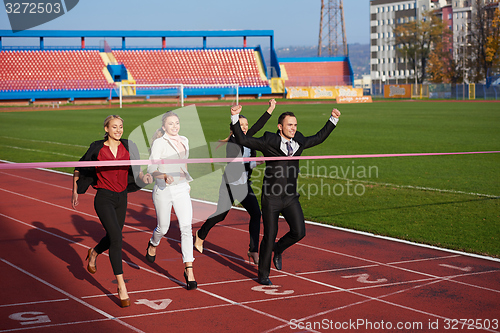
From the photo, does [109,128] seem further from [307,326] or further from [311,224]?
[311,224]

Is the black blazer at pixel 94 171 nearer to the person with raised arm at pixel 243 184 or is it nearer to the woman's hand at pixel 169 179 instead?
the woman's hand at pixel 169 179

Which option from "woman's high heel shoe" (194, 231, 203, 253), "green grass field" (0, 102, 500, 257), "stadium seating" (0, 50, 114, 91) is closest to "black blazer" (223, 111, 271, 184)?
"woman's high heel shoe" (194, 231, 203, 253)

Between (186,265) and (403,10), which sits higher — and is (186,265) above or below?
below

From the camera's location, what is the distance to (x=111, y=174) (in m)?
5.81

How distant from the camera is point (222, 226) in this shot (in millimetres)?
9547

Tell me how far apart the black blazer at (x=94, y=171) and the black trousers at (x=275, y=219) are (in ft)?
4.69

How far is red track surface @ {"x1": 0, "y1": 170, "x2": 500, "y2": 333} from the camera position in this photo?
5.32 metres

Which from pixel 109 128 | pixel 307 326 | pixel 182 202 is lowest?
pixel 307 326

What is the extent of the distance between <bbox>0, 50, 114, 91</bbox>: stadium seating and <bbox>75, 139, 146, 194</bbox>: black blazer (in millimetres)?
58999

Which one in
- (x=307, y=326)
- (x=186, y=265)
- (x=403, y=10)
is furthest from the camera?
(x=403, y=10)

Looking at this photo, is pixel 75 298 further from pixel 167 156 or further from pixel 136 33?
pixel 136 33

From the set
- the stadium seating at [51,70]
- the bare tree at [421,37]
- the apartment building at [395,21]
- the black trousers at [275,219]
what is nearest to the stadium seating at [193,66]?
the stadium seating at [51,70]

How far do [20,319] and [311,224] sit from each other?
537 cm

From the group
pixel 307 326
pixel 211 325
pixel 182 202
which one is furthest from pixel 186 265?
pixel 307 326
